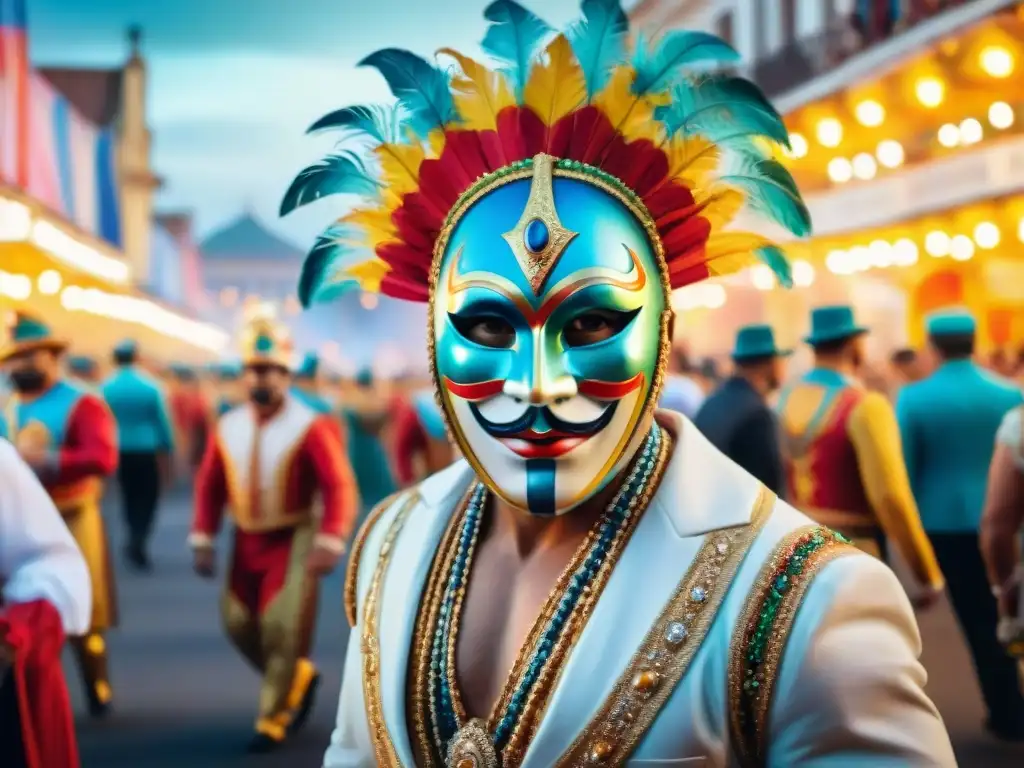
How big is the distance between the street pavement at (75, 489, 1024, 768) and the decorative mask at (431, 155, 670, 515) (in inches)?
165

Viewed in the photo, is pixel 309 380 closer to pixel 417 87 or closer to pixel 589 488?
pixel 417 87

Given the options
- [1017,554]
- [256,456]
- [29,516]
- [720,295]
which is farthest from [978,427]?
[720,295]

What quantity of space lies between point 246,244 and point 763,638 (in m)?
105

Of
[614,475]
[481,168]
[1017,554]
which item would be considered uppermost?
[481,168]

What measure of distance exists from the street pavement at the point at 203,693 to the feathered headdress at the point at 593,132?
13.5 ft

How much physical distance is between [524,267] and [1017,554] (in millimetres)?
3050

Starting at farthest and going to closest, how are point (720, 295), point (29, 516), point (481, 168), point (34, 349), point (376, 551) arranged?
point (720, 295), point (34, 349), point (29, 516), point (376, 551), point (481, 168)

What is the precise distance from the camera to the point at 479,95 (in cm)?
246

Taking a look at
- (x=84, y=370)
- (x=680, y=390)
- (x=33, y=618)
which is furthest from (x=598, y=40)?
(x=84, y=370)

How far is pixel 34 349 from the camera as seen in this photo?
727 cm


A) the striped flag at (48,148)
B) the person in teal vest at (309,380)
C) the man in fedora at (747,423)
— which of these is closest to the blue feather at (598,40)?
the man in fedora at (747,423)

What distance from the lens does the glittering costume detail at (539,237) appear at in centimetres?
229

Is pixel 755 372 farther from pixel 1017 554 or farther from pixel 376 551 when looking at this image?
pixel 376 551

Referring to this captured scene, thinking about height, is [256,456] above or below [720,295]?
below
